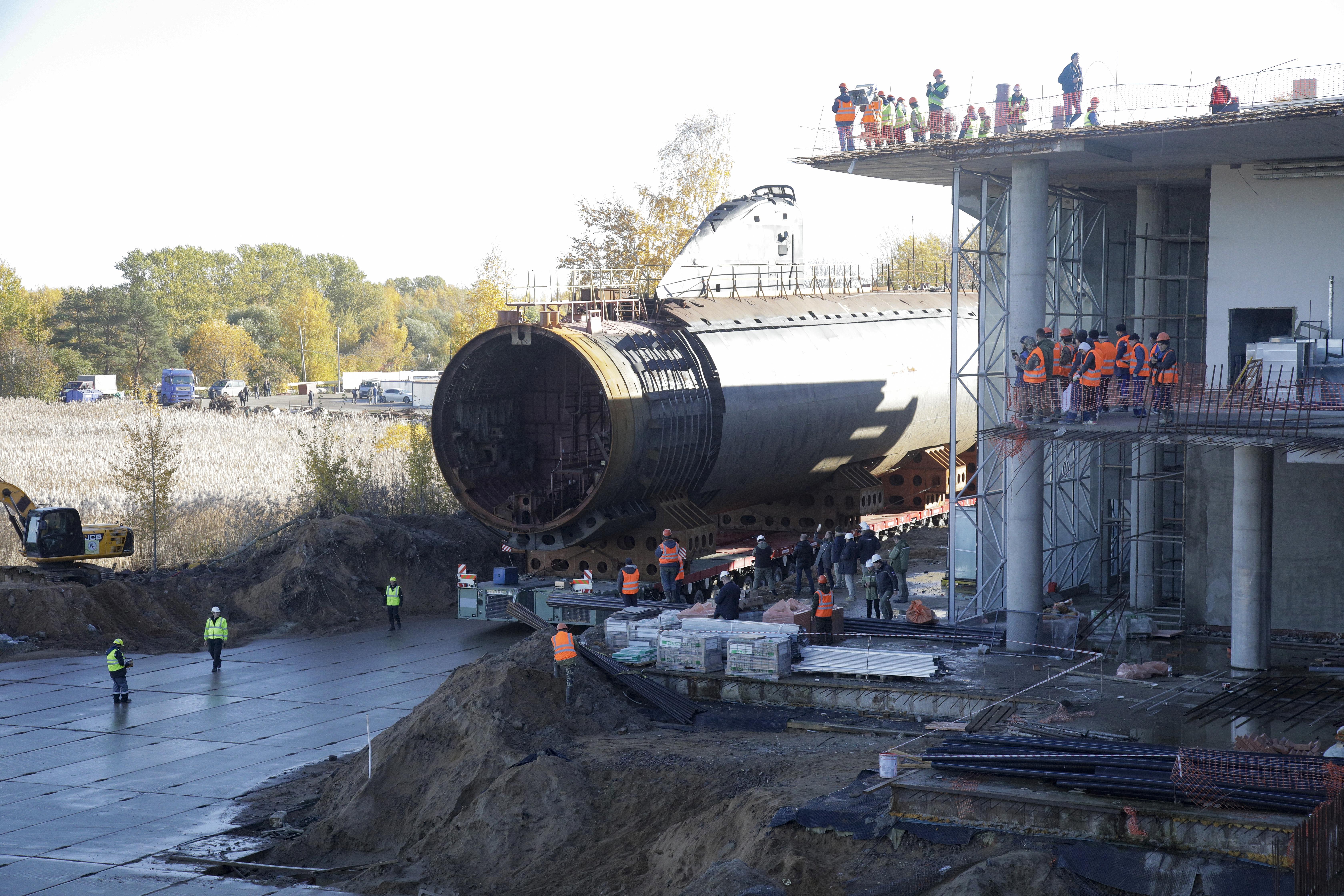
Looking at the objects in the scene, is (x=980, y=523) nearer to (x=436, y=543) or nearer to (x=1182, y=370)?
(x=1182, y=370)

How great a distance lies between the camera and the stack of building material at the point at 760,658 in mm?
16953

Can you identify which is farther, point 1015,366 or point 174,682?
point 174,682

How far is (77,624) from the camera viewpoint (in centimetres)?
2314

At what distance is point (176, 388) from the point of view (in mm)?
70625

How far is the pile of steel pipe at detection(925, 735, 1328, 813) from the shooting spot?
1087 centimetres

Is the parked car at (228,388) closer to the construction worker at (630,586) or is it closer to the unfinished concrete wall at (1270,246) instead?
the construction worker at (630,586)

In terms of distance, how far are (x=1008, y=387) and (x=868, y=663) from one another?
4.49m

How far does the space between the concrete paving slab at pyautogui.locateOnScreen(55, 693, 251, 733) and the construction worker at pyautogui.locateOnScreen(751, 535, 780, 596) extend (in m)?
9.24

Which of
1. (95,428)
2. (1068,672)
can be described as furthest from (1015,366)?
(95,428)

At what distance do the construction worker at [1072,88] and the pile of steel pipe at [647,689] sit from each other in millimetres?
9711

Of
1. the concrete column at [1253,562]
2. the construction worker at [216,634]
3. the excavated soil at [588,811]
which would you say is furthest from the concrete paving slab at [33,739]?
the concrete column at [1253,562]

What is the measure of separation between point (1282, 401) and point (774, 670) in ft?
24.5

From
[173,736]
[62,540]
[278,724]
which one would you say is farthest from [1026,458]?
[62,540]

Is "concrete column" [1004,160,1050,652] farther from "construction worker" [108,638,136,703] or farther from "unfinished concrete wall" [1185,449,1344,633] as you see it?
"construction worker" [108,638,136,703]
